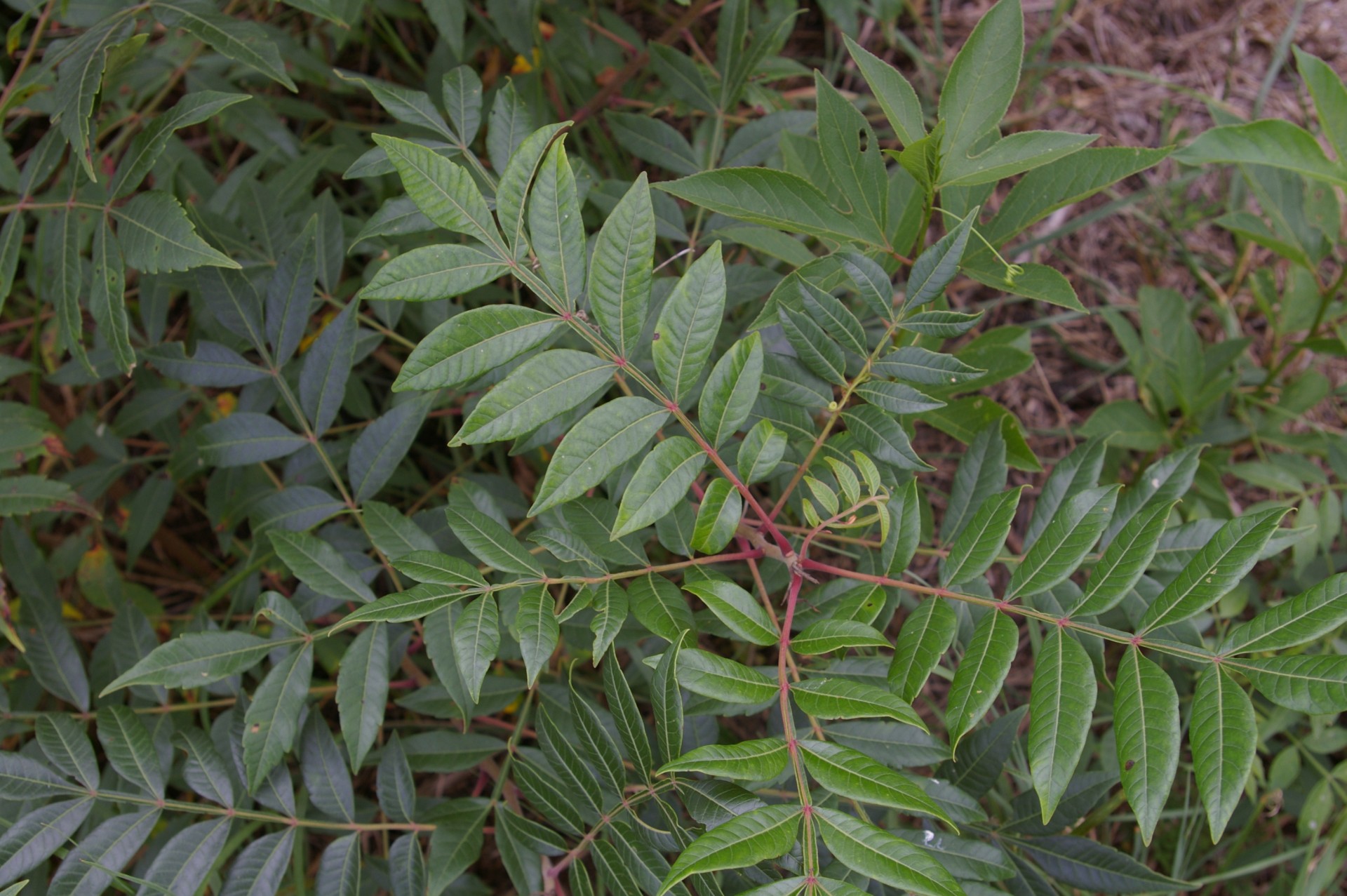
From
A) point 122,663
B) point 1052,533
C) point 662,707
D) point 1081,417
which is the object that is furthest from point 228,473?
point 1081,417

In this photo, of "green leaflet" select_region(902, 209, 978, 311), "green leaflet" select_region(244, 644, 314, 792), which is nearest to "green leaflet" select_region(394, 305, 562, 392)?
"green leaflet" select_region(902, 209, 978, 311)

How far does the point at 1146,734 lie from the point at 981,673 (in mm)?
178

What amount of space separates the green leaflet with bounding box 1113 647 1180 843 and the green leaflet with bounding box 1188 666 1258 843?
0.03m

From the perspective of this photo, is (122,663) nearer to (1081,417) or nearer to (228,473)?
(228,473)

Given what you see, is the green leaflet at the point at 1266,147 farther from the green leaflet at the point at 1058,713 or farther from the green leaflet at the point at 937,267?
the green leaflet at the point at 1058,713

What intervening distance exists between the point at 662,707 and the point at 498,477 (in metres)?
0.79

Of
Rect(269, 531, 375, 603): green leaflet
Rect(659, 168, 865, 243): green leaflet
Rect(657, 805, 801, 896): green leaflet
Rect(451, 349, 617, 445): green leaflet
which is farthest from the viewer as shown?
Rect(269, 531, 375, 603): green leaflet

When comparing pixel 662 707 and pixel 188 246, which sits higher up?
pixel 188 246

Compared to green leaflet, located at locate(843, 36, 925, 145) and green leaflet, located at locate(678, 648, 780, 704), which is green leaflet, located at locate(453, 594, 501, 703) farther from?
green leaflet, located at locate(843, 36, 925, 145)

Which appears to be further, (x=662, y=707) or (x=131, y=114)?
(x=131, y=114)

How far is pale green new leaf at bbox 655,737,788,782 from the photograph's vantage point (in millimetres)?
907

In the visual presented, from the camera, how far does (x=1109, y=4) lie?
265 centimetres

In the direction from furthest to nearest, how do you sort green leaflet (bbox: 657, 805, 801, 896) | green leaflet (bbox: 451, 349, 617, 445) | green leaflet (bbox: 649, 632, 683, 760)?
green leaflet (bbox: 649, 632, 683, 760) → green leaflet (bbox: 451, 349, 617, 445) → green leaflet (bbox: 657, 805, 801, 896)

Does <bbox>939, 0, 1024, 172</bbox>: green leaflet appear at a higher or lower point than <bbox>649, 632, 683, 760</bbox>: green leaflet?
higher
